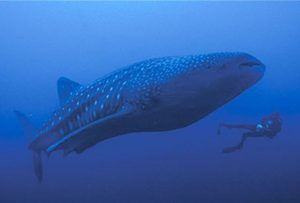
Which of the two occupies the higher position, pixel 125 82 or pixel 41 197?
pixel 125 82

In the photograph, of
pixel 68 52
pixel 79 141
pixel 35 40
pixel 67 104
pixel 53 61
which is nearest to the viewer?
pixel 79 141

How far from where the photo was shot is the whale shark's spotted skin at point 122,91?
11.6 feet

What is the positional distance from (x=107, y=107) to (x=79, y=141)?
56cm

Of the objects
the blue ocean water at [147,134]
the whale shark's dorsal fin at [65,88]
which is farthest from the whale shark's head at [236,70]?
the blue ocean water at [147,134]

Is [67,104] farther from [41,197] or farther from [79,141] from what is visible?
[41,197]

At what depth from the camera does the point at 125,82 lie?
13.2 ft

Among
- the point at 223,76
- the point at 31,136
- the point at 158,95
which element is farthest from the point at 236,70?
the point at 31,136

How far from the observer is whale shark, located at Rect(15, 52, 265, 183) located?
3.22 metres

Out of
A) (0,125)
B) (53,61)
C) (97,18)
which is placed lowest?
(0,125)

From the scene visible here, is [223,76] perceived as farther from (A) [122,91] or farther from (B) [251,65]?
(A) [122,91]

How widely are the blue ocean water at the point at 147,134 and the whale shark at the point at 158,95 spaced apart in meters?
7.24

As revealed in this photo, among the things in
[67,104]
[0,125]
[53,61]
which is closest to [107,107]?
[67,104]

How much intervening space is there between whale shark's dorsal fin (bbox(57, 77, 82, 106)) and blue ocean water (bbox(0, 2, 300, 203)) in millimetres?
6928

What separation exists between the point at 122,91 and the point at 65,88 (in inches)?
62.9
